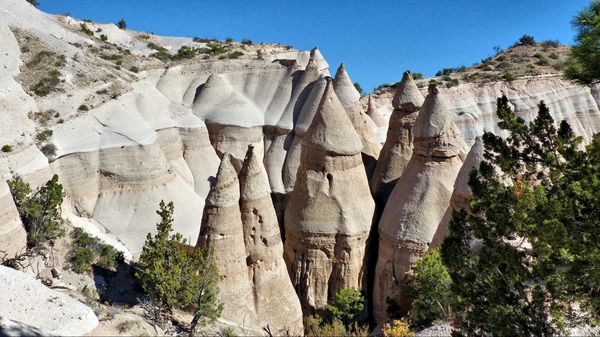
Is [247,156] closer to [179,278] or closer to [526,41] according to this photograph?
[179,278]

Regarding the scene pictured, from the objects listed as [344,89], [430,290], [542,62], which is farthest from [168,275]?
[542,62]

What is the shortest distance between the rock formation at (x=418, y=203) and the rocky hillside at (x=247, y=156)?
0.05 m

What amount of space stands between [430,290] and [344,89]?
12.8m

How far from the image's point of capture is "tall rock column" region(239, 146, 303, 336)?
43.5ft

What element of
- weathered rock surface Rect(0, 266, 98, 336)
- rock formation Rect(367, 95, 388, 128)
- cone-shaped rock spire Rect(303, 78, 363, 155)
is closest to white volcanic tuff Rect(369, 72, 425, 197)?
cone-shaped rock spire Rect(303, 78, 363, 155)

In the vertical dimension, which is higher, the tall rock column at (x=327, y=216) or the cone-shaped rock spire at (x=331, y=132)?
the cone-shaped rock spire at (x=331, y=132)

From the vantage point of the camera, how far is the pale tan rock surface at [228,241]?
12398 millimetres

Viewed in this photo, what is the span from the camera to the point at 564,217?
6.12 m

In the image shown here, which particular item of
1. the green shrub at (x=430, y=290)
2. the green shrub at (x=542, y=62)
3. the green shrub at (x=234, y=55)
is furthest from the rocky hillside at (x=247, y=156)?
the green shrub at (x=542, y=62)

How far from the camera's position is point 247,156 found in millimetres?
13414

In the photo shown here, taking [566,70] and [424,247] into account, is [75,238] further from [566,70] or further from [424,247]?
[566,70]

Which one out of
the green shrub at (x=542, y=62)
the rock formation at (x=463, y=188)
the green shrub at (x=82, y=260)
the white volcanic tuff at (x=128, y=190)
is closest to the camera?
the rock formation at (x=463, y=188)

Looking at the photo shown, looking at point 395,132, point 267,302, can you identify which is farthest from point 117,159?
point 395,132

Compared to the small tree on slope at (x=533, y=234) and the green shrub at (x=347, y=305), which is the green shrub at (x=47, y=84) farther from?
the small tree on slope at (x=533, y=234)
